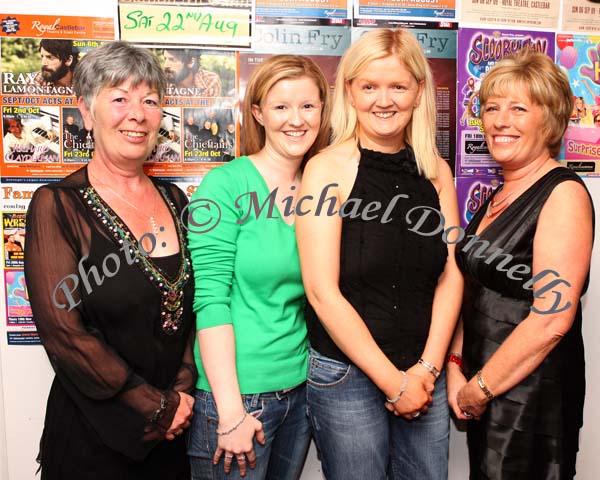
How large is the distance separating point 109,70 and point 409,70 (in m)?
0.77

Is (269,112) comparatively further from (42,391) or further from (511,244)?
(42,391)

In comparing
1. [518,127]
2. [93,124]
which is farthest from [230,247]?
[518,127]

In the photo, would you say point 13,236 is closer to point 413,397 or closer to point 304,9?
point 304,9

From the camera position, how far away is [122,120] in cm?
137

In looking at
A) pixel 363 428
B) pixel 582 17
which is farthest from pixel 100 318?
pixel 582 17

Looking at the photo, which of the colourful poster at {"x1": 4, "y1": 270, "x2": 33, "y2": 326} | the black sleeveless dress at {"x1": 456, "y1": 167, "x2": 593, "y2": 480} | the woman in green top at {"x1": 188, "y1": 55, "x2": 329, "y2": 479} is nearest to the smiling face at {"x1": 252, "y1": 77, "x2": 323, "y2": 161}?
the woman in green top at {"x1": 188, "y1": 55, "x2": 329, "y2": 479}

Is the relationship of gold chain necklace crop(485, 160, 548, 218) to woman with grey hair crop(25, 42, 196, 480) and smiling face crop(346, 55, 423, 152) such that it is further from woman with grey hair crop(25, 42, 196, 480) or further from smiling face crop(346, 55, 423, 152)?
woman with grey hair crop(25, 42, 196, 480)

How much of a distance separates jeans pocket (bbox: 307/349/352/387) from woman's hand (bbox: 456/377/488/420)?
0.37 meters

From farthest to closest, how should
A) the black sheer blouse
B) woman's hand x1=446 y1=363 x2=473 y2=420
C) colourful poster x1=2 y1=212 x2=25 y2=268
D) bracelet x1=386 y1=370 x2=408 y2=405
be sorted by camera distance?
colourful poster x1=2 y1=212 x2=25 y2=268
woman's hand x1=446 y1=363 x2=473 y2=420
bracelet x1=386 y1=370 x2=408 y2=405
the black sheer blouse

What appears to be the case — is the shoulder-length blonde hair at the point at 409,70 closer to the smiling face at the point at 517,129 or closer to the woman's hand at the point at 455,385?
the smiling face at the point at 517,129

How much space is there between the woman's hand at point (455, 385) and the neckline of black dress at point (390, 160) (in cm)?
62

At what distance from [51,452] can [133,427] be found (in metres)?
0.25

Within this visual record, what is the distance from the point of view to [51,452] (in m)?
1.43

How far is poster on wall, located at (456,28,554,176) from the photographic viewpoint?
6.00 ft
